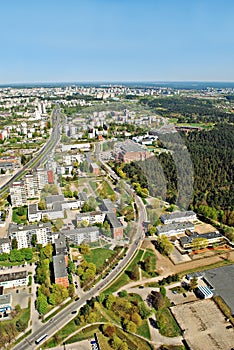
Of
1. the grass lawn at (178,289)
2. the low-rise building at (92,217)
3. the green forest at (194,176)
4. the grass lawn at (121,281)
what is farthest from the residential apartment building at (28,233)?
the green forest at (194,176)

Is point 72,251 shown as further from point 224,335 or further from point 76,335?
point 224,335

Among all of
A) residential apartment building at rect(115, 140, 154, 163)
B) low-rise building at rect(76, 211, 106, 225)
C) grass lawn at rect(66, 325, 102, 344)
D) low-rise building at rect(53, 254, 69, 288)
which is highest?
residential apartment building at rect(115, 140, 154, 163)

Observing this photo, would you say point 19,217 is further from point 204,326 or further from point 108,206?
point 204,326

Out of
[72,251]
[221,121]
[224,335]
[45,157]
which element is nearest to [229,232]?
[224,335]

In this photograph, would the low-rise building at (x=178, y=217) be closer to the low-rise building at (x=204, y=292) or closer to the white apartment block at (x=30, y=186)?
the low-rise building at (x=204, y=292)

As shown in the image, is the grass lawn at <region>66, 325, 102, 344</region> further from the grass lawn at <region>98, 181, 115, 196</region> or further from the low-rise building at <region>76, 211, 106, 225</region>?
the grass lawn at <region>98, 181, 115, 196</region>

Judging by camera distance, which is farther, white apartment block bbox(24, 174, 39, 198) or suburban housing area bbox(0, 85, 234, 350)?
white apartment block bbox(24, 174, 39, 198)

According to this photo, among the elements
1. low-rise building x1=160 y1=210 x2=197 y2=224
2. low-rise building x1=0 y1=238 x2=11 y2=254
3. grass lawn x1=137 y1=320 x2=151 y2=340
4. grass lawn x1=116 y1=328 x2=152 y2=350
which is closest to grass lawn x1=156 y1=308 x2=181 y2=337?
grass lawn x1=137 y1=320 x2=151 y2=340
